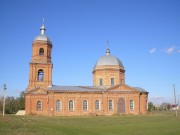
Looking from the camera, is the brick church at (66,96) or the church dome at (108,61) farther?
the church dome at (108,61)

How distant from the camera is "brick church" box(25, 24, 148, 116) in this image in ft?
157

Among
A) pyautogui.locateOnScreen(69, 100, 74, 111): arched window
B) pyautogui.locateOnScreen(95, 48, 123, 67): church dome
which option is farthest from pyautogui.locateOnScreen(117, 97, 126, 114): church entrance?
pyautogui.locateOnScreen(69, 100, 74, 111): arched window

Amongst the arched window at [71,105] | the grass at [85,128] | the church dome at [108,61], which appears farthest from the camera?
the church dome at [108,61]

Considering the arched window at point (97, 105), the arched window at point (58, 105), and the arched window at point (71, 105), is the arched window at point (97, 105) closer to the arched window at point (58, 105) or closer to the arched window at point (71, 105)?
the arched window at point (71, 105)

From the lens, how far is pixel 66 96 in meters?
49.1

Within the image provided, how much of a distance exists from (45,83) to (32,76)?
277 centimetres

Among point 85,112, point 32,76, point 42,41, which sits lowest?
point 85,112

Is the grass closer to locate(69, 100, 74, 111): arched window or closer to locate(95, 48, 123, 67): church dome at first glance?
locate(69, 100, 74, 111): arched window

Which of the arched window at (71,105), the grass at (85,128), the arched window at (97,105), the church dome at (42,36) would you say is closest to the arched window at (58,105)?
the arched window at (71,105)

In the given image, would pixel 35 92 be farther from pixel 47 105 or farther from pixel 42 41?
pixel 42 41

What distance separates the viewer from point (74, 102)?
49.3 metres

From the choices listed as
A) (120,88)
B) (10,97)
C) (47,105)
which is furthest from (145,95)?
(10,97)

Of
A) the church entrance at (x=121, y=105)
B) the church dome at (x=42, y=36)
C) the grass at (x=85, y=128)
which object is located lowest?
the grass at (x=85, y=128)

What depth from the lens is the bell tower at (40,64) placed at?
162 feet
